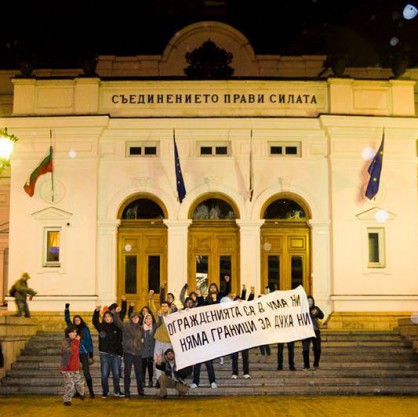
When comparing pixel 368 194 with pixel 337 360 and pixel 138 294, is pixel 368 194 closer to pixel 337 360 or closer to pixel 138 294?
pixel 337 360

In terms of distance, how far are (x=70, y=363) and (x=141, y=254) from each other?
928 cm

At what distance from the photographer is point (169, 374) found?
56.5ft

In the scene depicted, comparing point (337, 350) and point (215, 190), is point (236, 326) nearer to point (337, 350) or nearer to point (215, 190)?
point (337, 350)

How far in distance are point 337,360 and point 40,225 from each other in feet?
35.0

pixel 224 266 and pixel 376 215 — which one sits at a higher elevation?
pixel 376 215

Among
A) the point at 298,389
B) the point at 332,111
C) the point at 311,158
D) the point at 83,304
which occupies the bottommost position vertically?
the point at 298,389

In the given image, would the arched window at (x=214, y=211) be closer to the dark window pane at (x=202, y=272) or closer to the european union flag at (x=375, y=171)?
the dark window pane at (x=202, y=272)

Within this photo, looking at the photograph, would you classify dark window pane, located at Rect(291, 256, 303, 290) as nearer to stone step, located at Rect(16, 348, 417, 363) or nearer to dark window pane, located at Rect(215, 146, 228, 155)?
dark window pane, located at Rect(215, 146, 228, 155)

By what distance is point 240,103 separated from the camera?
25.5 m

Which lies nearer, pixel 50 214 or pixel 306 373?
pixel 306 373

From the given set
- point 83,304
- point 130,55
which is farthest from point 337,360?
point 130,55

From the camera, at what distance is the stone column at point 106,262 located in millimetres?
24906

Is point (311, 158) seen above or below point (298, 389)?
above

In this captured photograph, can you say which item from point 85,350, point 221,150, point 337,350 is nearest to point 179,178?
point 221,150
